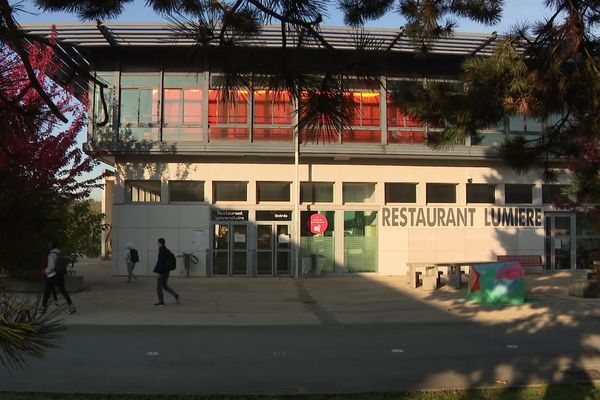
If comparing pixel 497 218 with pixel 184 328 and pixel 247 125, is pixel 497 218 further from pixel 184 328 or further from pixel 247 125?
pixel 184 328

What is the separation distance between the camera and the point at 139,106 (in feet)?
69.6

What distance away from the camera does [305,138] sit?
12.1ft

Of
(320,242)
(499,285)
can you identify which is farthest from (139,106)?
(499,285)

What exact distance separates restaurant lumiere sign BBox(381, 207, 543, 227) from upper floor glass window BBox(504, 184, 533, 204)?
14.9 inches

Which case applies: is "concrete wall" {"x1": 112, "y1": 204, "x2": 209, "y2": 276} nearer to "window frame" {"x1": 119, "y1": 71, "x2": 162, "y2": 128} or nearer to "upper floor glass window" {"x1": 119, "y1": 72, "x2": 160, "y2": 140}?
"upper floor glass window" {"x1": 119, "y1": 72, "x2": 160, "y2": 140}

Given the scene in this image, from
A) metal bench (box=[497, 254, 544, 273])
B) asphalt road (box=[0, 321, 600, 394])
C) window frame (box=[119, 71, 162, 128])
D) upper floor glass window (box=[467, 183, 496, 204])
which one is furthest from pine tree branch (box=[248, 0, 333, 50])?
upper floor glass window (box=[467, 183, 496, 204])

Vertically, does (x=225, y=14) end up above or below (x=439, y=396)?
above

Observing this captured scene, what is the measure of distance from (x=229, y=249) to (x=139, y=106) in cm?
617

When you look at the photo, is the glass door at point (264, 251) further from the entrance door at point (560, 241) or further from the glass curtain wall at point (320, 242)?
the entrance door at point (560, 241)

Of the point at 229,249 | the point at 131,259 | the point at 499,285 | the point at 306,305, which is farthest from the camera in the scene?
the point at 229,249

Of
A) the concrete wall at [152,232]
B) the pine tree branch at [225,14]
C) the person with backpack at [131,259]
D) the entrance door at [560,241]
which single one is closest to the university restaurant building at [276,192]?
the concrete wall at [152,232]

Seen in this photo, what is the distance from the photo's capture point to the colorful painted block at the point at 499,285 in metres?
14.0

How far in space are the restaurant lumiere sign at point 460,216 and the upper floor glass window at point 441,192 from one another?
500 millimetres

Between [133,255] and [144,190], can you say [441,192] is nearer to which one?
[144,190]
